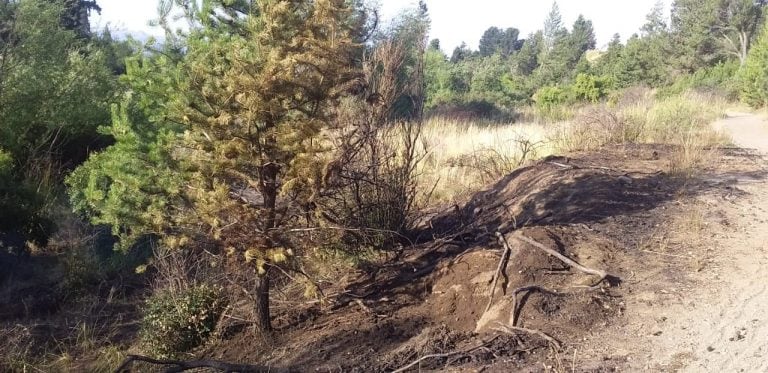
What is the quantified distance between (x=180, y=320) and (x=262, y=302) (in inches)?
28.0

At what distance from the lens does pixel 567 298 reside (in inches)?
179

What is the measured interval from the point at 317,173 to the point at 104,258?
479 centimetres

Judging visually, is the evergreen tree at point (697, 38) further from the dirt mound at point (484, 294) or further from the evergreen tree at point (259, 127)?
the evergreen tree at point (259, 127)

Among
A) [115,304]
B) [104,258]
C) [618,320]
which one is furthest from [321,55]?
[104,258]

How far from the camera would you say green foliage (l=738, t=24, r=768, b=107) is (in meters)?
21.9

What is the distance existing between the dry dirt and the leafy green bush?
0.22 meters

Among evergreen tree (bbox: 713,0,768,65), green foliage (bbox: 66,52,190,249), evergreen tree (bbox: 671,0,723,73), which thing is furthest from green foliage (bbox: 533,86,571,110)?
green foliage (bbox: 66,52,190,249)

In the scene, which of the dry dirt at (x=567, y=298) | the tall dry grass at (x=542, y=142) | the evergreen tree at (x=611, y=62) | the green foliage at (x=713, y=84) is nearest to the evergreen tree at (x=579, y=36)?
the evergreen tree at (x=611, y=62)

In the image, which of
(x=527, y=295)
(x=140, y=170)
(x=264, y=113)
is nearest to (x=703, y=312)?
(x=527, y=295)

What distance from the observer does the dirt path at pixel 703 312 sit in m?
3.77

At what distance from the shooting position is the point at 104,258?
25.2ft

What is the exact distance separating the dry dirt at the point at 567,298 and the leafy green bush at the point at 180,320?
0.22 metres

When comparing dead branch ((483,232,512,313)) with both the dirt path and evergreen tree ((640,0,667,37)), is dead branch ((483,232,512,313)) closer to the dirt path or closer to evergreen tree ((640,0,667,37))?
the dirt path

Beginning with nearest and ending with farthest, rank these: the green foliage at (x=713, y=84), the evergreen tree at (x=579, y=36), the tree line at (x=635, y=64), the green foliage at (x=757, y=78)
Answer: the green foliage at (x=757, y=78)
the green foliage at (x=713, y=84)
the tree line at (x=635, y=64)
the evergreen tree at (x=579, y=36)
